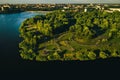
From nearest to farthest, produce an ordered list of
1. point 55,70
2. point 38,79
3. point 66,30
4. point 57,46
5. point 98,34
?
point 38,79
point 55,70
point 57,46
point 98,34
point 66,30

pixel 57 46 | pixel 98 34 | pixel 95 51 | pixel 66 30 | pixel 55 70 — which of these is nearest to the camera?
pixel 55 70

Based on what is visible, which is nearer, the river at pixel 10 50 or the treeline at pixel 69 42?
the river at pixel 10 50

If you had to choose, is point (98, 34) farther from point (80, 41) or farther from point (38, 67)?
point (38, 67)

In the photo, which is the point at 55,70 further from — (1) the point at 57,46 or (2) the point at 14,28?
(2) the point at 14,28

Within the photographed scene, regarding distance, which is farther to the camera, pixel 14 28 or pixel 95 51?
pixel 14 28

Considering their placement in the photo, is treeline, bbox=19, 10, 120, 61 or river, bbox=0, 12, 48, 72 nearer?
river, bbox=0, 12, 48, 72

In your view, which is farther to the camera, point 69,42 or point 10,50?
point 69,42

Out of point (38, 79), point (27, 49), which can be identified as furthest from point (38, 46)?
point (38, 79)

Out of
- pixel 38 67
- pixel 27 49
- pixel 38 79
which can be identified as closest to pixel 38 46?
pixel 27 49

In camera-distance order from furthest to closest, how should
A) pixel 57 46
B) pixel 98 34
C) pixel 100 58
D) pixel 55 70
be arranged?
pixel 98 34 → pixel 57 46 → pixel 100 58 → pixel 55 70

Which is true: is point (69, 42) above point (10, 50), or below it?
above
